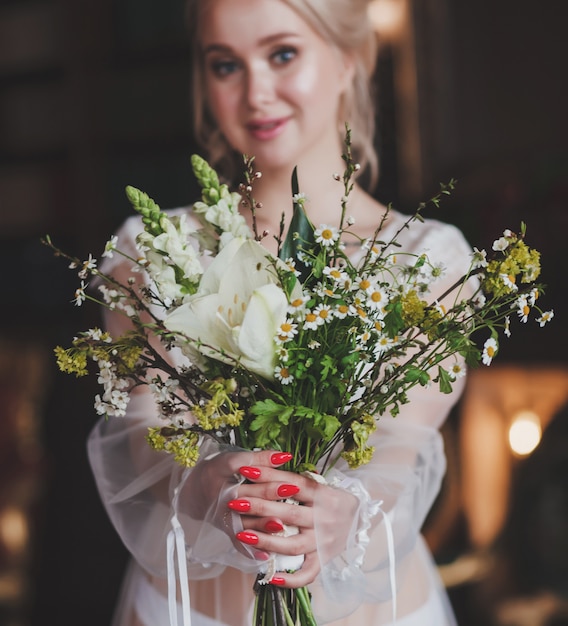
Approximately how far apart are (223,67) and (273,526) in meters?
0.76

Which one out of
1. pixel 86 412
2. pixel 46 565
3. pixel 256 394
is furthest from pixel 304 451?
pixel 86 412

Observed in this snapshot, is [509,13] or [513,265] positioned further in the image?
[509,13]

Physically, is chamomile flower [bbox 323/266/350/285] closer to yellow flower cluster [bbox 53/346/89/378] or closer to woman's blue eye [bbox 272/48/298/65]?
yellow flower cluster [bbox 53/346/89/378]

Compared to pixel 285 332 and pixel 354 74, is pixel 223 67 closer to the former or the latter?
pixel 354 74

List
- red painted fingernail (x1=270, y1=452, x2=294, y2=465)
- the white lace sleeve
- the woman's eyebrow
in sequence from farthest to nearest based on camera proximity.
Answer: the woman's eyebrow, the white lace sleeve, red painted fingernail (x1=270, y1=452, x2=294, y2=465)

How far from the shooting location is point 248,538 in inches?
39.3

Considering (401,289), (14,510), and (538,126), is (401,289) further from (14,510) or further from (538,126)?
(14,510)

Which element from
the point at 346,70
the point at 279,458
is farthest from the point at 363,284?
the point at 346,70

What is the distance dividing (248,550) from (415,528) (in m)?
0.36

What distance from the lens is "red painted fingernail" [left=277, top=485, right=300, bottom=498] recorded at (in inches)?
38.7

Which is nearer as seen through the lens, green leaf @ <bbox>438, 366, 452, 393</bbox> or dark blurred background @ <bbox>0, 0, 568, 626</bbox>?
green leaf @ <bbox>438, 366, 452, 393</bbox>

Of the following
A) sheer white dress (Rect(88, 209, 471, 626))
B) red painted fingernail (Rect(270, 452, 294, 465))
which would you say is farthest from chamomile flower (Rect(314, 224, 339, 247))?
sheer white dress (Rect(88, 209, 471, 626))

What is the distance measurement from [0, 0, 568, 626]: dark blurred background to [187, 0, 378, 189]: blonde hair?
89cm

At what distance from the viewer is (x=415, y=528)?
4.22 feet
